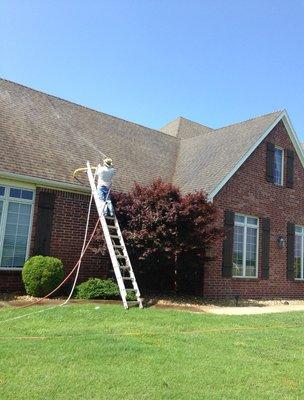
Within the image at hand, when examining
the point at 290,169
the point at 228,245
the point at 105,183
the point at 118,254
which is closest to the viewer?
the point at 118,254

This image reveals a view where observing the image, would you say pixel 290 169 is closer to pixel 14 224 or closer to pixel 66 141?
pixel 66 141

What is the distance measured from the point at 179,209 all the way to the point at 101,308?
364 cm

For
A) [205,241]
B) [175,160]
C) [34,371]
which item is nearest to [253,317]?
[205,241]

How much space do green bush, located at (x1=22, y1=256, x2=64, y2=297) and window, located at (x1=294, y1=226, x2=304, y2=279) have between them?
9.91m

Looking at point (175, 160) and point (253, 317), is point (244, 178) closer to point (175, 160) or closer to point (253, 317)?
point (175, 160)

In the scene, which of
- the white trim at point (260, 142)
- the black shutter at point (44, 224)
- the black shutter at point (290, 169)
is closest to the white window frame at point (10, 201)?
the black shutter at point (44, 224)

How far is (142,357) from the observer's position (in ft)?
19.1

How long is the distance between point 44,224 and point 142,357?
729 cm

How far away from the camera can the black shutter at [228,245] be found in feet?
47.0

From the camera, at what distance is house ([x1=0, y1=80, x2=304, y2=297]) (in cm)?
1227

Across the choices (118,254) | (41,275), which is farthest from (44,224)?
(118,254)

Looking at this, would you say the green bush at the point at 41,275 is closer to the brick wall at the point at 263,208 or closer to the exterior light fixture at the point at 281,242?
the brick wall at the point at 263,208

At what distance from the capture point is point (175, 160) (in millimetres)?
19094

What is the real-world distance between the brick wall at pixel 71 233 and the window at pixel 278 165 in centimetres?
765
